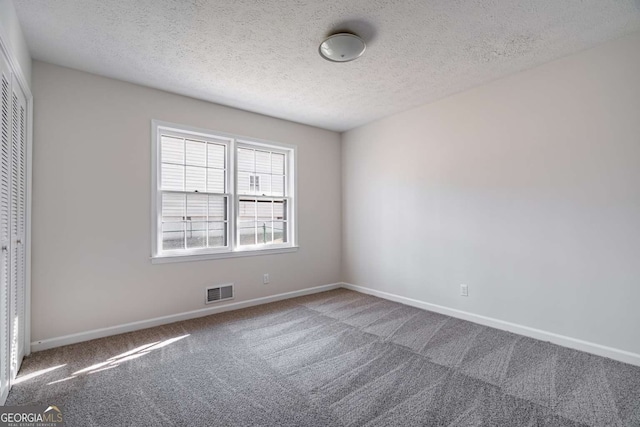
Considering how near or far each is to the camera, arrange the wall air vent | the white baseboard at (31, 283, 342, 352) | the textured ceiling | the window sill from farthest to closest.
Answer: the wall air vent
the window sill
the white baseboard at (31, 283, 342, 352)
the textured ceiling

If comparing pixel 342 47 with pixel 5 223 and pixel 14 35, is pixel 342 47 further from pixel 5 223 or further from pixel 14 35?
pixel 5 223

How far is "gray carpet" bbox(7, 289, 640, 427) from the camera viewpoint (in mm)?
1890

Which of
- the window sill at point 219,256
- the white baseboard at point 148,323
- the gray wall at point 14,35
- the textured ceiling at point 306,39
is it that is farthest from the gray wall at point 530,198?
the gray wall at point 14,35

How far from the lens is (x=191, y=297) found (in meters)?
3.69

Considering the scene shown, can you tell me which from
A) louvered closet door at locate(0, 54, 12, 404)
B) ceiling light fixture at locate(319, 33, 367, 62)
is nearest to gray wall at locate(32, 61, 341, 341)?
louvered closet door at locate(0, 54, 12, 404)

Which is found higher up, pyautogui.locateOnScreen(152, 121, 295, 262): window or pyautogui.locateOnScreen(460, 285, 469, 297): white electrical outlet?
pyautogui.locateOnScreen(152, 121, 295, 262): window

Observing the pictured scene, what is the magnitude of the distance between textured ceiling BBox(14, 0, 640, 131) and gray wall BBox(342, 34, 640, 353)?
0.34m

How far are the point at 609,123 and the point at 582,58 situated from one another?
647mm

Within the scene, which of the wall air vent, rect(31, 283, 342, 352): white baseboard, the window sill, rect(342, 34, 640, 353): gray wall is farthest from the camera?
the wall air vent

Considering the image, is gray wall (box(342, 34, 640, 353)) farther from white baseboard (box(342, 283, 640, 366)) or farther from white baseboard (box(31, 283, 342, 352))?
white baseboard (box(31, 283, 342, 352))

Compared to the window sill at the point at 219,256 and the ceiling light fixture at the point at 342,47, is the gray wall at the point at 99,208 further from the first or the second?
the ceiling light fixture at the point at 342,47

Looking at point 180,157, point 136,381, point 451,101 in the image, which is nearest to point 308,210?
point 180,157

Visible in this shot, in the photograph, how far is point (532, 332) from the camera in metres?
3.04

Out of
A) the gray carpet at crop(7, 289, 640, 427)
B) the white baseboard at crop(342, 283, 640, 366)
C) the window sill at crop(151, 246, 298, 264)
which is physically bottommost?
Result: the gray carpet at crop(7, 289, 640, 427)
